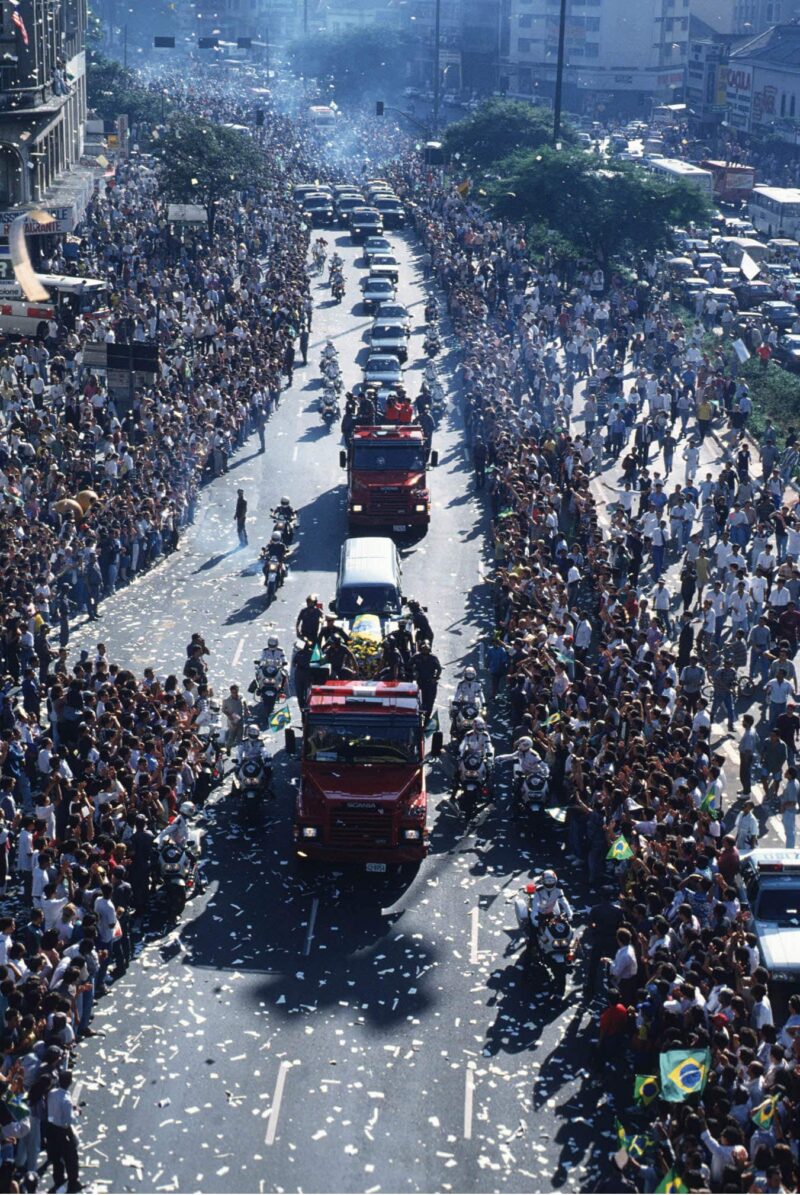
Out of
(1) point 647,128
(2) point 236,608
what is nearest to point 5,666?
(2) point 236,608

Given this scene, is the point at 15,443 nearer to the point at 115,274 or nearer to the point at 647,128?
the point at 115,274

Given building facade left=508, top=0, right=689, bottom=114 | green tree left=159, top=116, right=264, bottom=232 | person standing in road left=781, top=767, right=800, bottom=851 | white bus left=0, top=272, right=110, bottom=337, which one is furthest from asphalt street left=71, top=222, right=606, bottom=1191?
building facade left=508, top=0, right=689, bottom=114

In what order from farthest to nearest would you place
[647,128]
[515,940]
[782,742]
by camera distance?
[647,128], [782,742], [515,940]

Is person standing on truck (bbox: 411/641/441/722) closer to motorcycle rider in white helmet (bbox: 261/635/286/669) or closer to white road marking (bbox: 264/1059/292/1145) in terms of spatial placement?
motorcycle rider in white helmet (bbox: 261/635/286/669)

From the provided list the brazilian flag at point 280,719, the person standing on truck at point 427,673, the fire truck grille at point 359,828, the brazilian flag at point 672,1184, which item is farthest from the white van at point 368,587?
the brazilian flag at point 672,1184

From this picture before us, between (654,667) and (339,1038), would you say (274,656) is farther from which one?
(339,1038)

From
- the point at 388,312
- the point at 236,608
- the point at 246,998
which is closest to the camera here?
the point at 246,998

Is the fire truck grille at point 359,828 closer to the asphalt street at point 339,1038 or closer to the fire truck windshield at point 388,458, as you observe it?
the asphalt street at point 339,1038

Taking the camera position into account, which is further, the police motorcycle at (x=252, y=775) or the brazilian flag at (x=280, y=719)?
the brazilian flag at (x=280, y=719)
